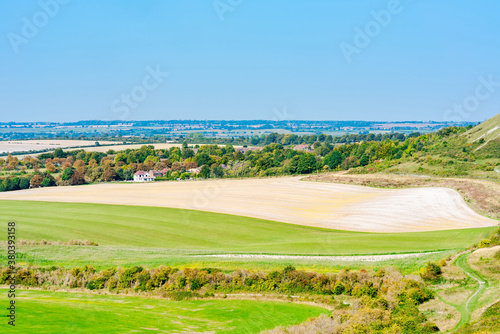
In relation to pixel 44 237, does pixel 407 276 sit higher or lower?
higher

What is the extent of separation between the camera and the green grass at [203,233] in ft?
109

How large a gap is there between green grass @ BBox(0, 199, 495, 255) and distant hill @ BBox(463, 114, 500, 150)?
46.1 metres

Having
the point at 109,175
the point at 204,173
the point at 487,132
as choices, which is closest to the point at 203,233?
the point at 204,173

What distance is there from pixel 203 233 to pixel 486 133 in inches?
2435

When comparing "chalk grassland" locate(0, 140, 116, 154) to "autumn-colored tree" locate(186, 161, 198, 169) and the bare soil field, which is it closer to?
"autumn-colored tree" locate(186, 161, 198, 169)

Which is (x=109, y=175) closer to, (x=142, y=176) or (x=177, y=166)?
(x=142, y=176)

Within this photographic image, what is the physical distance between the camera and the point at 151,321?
17.2 m

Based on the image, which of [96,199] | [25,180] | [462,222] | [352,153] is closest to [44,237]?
[96,199]

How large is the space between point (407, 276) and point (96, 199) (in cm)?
4643

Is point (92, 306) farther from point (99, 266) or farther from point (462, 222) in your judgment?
point (462, 222)

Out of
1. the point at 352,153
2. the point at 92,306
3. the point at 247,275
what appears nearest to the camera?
the point at 92,306

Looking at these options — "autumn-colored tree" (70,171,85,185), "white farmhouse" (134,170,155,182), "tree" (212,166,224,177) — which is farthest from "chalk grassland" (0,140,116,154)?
"tree" (212,166,224,177)

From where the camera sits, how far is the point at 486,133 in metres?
81.6

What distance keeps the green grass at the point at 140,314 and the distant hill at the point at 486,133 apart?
67598mm
